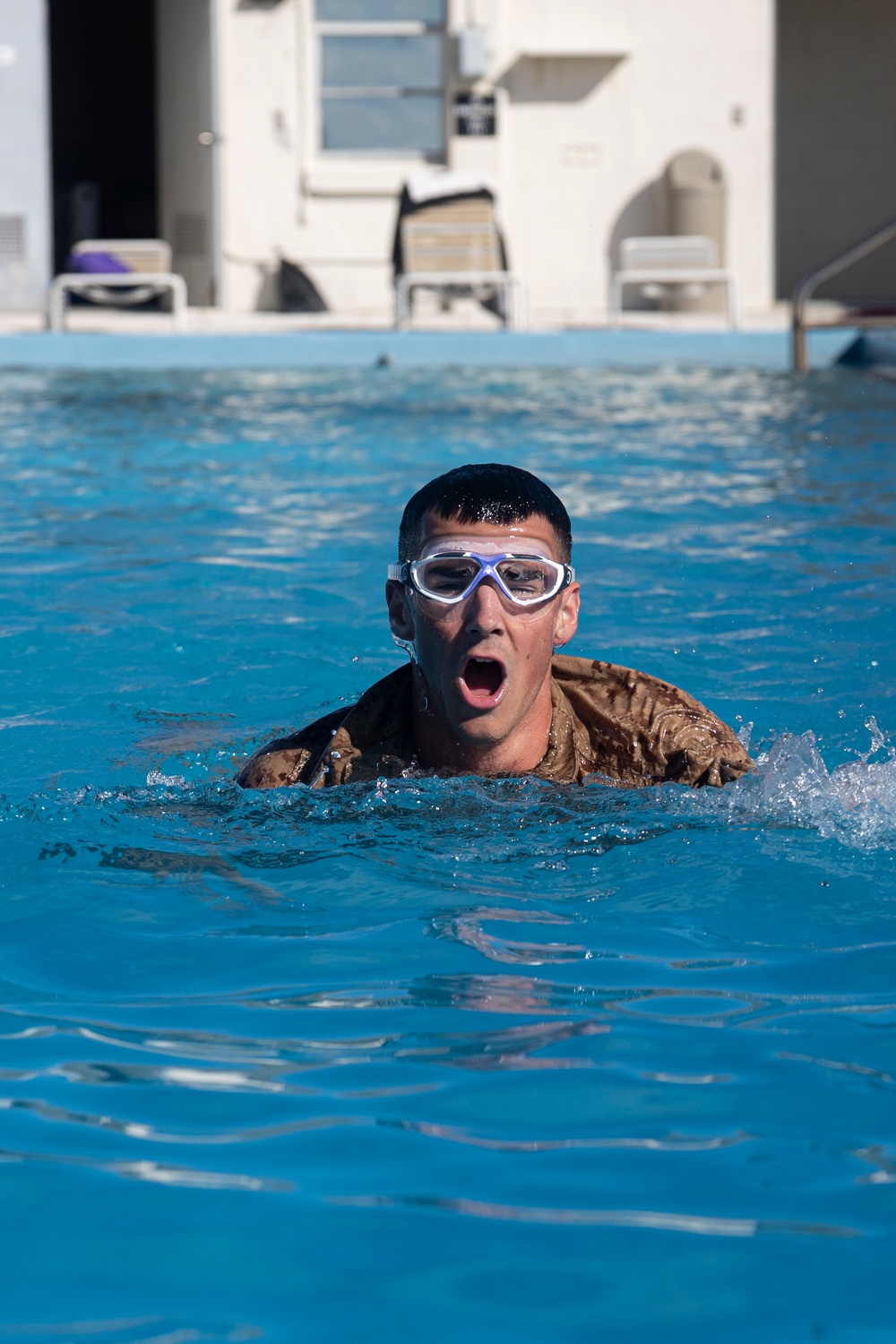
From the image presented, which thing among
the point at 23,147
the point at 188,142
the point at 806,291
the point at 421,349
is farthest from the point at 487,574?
→ the point at 188,142

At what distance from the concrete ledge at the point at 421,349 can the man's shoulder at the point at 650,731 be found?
10.5 meters

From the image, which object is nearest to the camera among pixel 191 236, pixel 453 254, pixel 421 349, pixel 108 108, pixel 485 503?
pixel 485 503

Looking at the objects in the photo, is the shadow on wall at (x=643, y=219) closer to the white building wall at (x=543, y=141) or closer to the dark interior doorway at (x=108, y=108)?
the white building wall at (x=543, y=141)

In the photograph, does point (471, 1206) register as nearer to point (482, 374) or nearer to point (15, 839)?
point (15, 839)

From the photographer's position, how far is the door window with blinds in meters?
17.3

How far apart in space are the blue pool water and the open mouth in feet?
0.77

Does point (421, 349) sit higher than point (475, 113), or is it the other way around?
point (475, 113)

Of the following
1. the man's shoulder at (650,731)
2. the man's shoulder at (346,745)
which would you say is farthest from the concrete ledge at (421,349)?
the man's shoulder at (346,745)

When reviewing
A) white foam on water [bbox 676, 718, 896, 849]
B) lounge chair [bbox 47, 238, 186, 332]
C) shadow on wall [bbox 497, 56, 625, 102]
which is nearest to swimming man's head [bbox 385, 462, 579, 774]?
white foam on water [bbox 676, 718, 896, 849]

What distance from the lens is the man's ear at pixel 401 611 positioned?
3506 millimetres

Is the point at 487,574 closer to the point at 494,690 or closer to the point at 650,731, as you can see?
the point at 494,690

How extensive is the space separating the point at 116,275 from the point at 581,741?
11.9 m

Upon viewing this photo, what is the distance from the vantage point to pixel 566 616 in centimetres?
353

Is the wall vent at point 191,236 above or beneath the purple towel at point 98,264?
above
